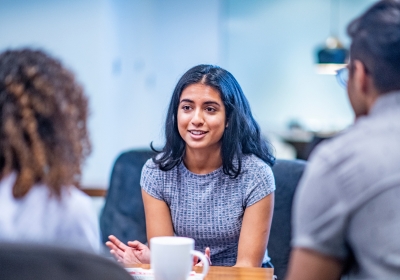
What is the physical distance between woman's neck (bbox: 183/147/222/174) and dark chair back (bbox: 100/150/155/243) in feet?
1.81

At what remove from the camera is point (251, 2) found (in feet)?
26.8

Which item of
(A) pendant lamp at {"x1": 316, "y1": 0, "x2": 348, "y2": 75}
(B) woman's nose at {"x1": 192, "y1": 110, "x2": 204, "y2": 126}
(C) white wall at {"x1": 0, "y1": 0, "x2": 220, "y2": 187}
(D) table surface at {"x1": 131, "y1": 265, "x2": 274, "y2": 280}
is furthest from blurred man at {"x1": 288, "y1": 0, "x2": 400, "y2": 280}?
(A) pendant lamp at {"x1": 316, "y1": 0, "x2": 348, "y2": 75}

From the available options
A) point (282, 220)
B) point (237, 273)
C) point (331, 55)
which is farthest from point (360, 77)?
point (331, 55)

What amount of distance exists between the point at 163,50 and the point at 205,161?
482cm

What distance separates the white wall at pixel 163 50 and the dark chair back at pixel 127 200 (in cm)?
32

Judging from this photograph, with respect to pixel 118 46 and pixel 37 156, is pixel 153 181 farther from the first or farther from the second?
pixel 118 46

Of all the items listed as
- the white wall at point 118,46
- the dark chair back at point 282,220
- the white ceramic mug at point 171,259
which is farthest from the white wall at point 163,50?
the white ceramic mug at point 171,259

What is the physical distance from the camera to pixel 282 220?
7.29 feet

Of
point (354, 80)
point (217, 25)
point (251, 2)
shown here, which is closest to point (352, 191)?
point (354, 80)

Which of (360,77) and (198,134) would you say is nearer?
(360,77)

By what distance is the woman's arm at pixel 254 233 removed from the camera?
1.81m

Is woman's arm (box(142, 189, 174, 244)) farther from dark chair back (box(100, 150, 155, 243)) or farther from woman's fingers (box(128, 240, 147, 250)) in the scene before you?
dark chair back (box(100, 150, 155, 243))

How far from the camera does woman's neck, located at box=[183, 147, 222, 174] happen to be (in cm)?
200

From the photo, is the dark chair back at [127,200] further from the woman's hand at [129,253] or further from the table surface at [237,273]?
the table surface at [237,273]
